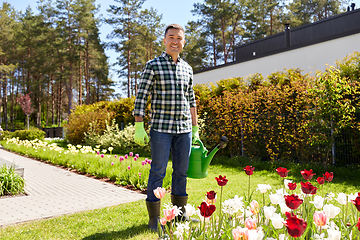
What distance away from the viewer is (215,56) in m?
32.3

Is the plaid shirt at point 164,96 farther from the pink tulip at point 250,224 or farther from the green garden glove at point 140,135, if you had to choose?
the pink tulip at point 250,224

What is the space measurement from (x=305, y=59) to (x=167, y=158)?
9968 millimetres

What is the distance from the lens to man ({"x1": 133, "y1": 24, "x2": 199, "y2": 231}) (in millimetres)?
2809

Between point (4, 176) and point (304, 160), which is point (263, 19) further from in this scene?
point (4, 176)

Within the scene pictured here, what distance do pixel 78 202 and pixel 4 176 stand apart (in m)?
1.59

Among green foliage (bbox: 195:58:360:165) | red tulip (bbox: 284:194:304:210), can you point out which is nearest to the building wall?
green foliage (bbox: 195:58:360:165)

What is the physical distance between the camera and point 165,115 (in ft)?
9.29

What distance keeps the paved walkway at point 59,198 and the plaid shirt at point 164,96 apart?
1.97 m

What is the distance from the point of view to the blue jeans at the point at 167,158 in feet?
9.16

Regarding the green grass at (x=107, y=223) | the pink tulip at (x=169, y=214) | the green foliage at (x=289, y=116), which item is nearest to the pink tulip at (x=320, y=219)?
the pink tulip at (x=169, y=214)

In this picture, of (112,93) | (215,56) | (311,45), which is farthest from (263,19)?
(112,93)

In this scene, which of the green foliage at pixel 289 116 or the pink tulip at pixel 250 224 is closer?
the pink tulip at pixel 250 224

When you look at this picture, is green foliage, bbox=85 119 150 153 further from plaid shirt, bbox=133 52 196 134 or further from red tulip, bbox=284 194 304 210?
red tulip, bbox=284 194 304 210

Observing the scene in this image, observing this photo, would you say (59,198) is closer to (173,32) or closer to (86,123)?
(173,32)
